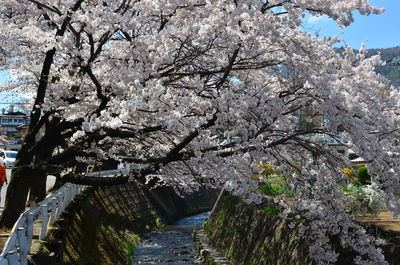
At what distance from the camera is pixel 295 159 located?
9.62 m

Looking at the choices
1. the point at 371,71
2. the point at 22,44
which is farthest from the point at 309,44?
the point at 22,44

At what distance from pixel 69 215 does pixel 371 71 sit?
8760 mm

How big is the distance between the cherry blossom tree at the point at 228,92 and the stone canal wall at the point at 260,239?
1.13m

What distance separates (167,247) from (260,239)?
27.1 feet

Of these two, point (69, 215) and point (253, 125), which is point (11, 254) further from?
point (69, 215)

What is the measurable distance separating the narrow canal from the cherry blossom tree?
404 inches

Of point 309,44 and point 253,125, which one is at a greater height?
point 309,44

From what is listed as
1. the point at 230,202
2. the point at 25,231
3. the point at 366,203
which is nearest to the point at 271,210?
the point at 366,203

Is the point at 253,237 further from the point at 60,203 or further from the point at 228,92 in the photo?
the point at 228,92

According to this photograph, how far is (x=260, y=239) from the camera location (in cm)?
1519

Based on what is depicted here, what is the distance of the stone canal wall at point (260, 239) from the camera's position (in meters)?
10.2

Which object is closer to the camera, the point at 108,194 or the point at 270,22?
the point at 270,22

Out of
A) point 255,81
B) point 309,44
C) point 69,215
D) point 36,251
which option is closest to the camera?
point 309,44

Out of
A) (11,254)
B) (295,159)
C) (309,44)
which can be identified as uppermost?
(309,44)
